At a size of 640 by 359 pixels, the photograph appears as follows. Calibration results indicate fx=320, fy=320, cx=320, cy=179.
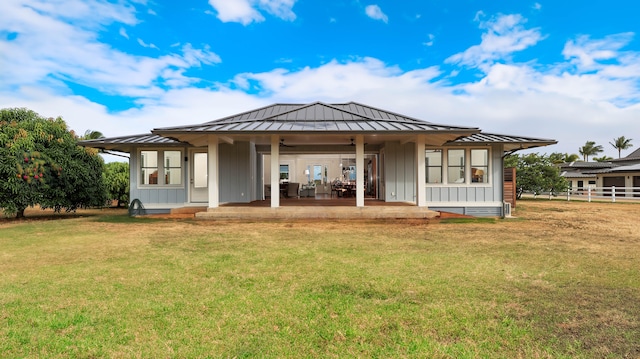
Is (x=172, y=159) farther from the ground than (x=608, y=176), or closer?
farther from the ground

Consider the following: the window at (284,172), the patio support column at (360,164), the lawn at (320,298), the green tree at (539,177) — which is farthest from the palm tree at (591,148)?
the patio support column at (360,164)

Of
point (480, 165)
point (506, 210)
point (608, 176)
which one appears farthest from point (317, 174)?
point (608, 176)

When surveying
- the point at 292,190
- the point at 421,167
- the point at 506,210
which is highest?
the point at 421,167

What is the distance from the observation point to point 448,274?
421cm

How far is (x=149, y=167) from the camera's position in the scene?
11.5m

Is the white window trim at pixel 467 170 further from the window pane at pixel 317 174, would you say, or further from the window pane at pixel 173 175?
the window pane at pixel 317 174

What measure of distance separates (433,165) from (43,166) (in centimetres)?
1304

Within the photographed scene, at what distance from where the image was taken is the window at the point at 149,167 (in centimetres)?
1150

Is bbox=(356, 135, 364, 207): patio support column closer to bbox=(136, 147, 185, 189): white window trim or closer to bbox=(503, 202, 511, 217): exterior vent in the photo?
bbox=(503, 202, 511, 217): exterior vent

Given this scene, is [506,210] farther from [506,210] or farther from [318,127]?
[318,127]

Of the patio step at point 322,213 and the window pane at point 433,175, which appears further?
the window pane at point 433,175

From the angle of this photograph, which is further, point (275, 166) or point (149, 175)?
point (149, 175)

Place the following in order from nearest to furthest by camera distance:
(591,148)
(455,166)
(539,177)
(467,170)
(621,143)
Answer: (467,170)
(455,166)
(539,177)
(621,143)
(591,148)

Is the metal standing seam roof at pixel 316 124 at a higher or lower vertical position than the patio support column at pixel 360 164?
higher
